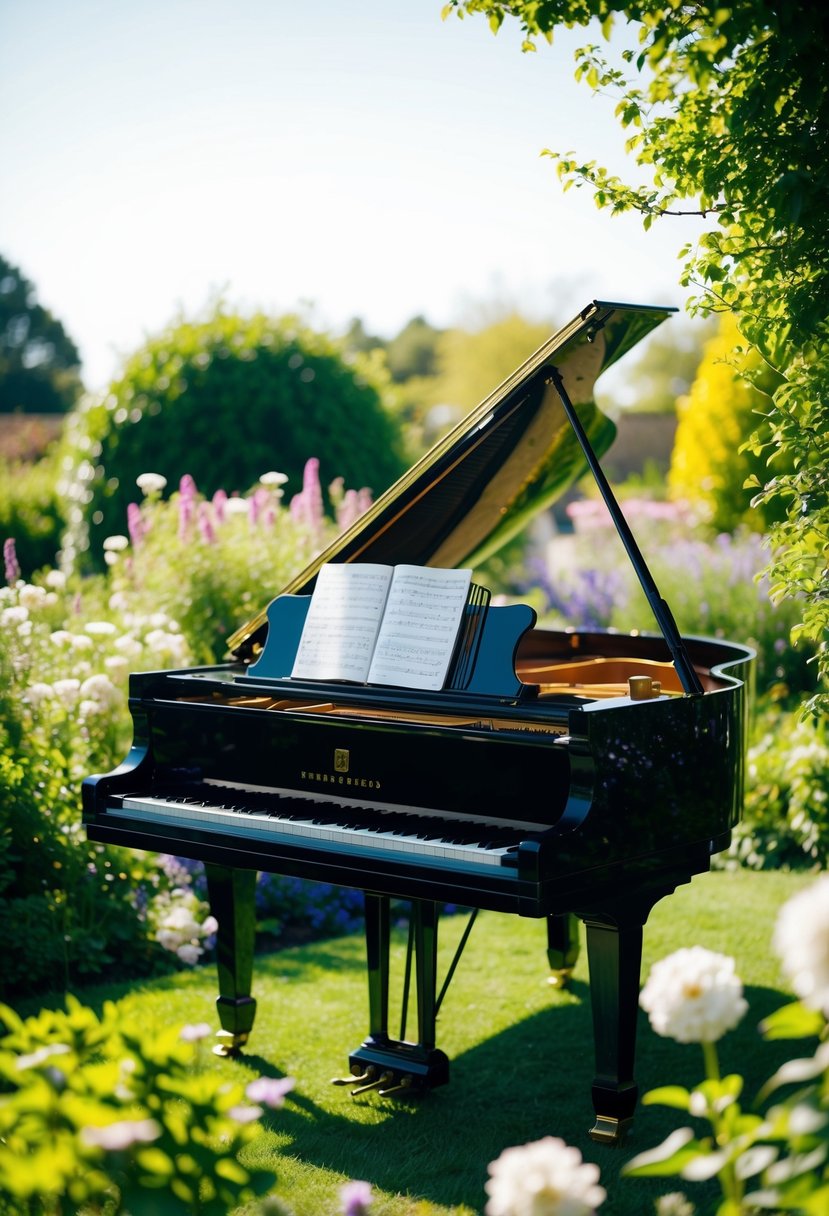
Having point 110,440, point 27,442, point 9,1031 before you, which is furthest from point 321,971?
point 27,442

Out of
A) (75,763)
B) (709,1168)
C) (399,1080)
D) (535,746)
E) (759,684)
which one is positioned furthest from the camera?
(759,684)

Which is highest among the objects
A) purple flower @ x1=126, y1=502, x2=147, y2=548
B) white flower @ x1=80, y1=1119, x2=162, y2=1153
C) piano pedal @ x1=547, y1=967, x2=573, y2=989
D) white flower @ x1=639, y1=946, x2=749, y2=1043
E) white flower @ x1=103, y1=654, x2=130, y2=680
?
purple flower @ x1=126, y1=502, x2=147, y2=548

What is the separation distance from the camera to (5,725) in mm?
6020

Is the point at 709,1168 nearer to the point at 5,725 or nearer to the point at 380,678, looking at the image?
the point at 380,678

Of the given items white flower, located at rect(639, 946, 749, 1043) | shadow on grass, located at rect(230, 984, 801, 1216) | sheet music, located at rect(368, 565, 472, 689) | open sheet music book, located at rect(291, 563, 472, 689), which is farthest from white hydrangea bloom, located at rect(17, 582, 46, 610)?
white flower, located at rect(639, 946, 749, 1043)

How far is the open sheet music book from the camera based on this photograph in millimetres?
4387

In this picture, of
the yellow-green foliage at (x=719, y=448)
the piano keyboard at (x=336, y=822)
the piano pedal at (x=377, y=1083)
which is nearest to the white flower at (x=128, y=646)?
the piano keyboard at (x=336, y=822)

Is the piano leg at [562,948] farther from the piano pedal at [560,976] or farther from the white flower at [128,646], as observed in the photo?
the white flower at [128,646]

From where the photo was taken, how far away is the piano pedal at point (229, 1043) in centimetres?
519

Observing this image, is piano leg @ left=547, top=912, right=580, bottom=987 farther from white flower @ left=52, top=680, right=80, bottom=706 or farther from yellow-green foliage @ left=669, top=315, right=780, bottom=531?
yellow-green foliage @ left=669, top=315, right=780, bottom=531

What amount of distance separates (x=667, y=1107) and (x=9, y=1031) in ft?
9.00

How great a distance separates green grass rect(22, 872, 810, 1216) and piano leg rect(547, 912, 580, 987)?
8 centimetres

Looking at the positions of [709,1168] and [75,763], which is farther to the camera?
[75,763]

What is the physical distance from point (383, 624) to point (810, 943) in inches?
113
